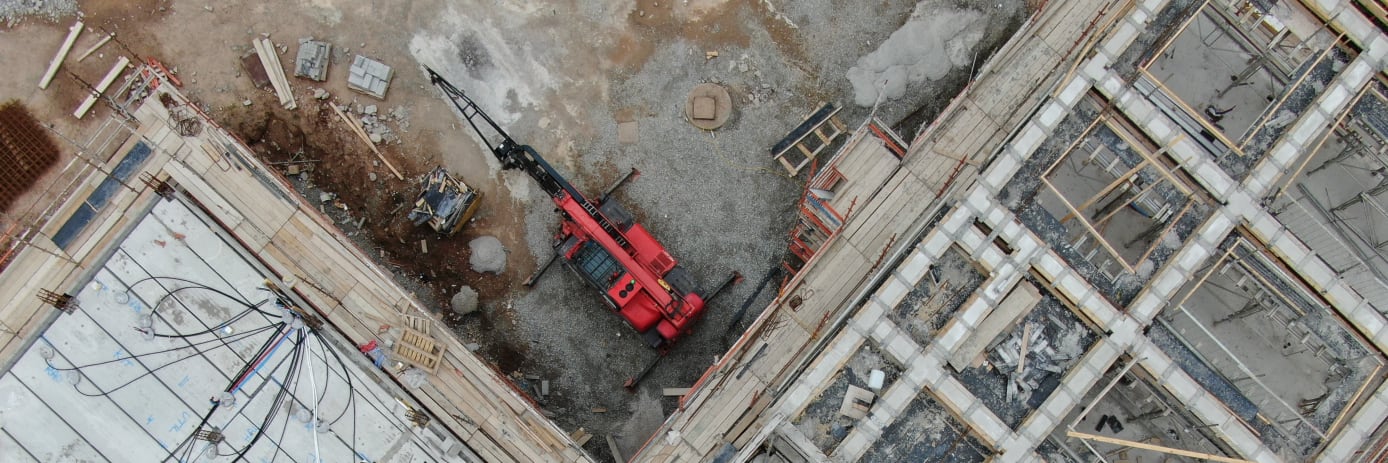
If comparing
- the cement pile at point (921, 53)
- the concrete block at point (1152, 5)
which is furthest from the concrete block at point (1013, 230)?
the cement pile at point (921, 53)

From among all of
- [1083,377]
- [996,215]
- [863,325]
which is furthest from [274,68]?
[1083,377]

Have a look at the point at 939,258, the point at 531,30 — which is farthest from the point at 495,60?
the point at 939,258

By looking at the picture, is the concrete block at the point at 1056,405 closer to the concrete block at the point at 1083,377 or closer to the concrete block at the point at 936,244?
the concrete block at the point at 1083,377

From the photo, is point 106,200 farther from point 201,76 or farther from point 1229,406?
point 1229,406

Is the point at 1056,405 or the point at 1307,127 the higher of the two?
the point at 1307,127

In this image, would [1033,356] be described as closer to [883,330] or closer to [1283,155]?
[883,330]

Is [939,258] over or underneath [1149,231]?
underneath
